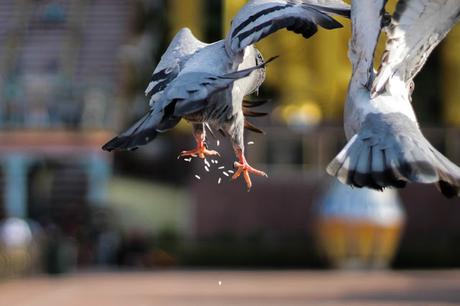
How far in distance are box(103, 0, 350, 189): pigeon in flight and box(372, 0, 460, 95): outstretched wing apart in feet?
1.27

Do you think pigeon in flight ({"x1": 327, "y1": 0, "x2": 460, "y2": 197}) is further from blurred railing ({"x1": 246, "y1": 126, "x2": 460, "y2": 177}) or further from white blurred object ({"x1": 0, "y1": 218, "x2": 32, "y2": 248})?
blurred railing ({"x1": 246, "y1": 126, "x2": 460, "y2": 177})

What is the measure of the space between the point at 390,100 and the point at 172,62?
1.42m

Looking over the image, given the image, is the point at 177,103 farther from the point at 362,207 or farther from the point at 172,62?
the point at 362,207

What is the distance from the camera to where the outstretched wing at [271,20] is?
841 centimetres

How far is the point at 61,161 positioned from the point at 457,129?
12040 millimetres

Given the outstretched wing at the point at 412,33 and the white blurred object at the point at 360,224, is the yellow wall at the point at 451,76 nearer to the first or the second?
the white blurred object at the point at 360,224

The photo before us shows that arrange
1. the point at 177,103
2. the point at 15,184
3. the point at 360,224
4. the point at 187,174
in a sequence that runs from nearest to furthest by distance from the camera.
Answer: the point at 177,103 → the point at 360,224 → the point at 15,184 → the point at 187,174

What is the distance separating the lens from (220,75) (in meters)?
8.42

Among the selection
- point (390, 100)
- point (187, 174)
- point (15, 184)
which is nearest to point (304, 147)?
point (187, 174)

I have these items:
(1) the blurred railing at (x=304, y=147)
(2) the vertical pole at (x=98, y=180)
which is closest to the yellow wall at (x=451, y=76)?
(1) the blurred railing at (x=304, y=147)

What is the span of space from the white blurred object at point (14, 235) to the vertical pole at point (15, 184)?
5.39 meters

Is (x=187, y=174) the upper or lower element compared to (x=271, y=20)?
lower

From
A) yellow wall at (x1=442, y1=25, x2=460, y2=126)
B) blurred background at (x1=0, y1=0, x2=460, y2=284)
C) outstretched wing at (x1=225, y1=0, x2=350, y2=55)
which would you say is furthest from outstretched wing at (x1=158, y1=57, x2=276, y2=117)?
yellow wall at (x1=442, y1=25, x2=460, y2=126)

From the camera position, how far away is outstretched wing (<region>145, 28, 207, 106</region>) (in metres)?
8.91
